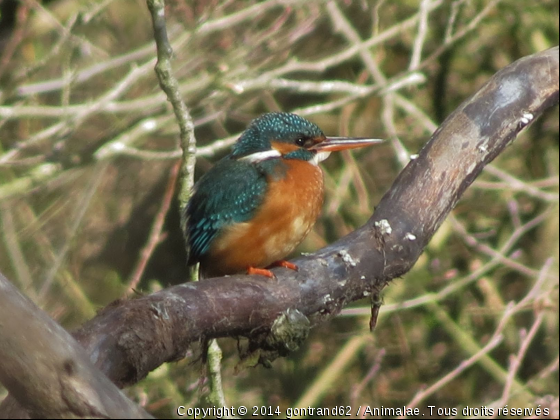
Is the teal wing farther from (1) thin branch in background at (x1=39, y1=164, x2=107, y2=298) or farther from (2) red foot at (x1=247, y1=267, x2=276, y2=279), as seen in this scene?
(1) thin branch in background at (x1=39, y1=164, x2=107, y2=298)

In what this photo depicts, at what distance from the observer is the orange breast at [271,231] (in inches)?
133

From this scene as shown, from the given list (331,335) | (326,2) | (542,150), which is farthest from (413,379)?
(326,2)

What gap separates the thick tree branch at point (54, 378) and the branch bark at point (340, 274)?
0.23 m

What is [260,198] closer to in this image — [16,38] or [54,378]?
[54,378]

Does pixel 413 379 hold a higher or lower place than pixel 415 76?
lower

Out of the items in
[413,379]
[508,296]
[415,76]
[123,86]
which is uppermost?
[123,86]

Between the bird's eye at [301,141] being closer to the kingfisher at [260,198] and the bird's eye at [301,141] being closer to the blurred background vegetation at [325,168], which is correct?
the kingfisher at [260,198]

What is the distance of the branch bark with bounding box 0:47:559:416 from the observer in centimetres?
212

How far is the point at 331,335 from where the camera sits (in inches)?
232

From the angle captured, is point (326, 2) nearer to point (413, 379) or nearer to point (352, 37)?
point (352, 37)

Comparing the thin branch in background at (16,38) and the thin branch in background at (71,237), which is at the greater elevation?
the thin branch in background at (16,38)

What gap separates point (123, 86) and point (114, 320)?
118 inches

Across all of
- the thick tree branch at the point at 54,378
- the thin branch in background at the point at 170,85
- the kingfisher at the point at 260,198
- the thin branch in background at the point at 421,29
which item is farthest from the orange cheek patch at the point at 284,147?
the thick tree branch at the point at 54,378

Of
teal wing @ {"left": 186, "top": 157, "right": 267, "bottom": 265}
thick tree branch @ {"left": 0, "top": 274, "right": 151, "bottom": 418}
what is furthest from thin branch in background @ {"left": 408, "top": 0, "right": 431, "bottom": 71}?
thick tree branch @ {"left": 0, "top": 274, "right": 151, "bottom": 418}
